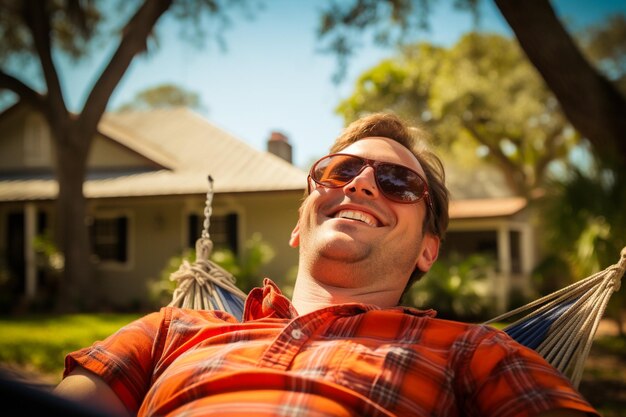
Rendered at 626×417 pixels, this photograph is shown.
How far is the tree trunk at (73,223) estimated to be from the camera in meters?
11.3

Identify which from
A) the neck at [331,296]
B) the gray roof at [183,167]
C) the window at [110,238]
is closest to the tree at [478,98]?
the gray roof at [183,167]

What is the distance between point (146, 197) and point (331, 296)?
11653 mm

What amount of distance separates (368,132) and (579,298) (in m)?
1.05

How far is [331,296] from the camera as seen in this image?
6.46 ft

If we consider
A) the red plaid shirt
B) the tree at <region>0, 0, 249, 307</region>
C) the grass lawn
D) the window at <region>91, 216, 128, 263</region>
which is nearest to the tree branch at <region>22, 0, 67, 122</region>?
the tree at <region>0, 0, 249, 307</region>

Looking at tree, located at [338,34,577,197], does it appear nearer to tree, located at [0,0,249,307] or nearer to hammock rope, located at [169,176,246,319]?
tree, located at [0,0,249,307]

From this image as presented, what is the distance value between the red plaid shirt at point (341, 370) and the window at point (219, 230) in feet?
38.0

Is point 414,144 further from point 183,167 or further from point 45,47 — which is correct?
point 183,167

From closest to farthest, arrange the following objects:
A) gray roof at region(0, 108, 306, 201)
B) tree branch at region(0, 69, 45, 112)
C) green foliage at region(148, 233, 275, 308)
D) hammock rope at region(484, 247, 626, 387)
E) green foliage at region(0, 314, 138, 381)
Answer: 1. hammock rope at region(484, 247, 626, 387)
2. green foliage at region(0, 314, 138, 381)
3. green foliage at region(148, 233, 275, 308)
4. tree branch at region(0, 69, 45, 112)
5. gray roof at region(0, 108, 306, 201)

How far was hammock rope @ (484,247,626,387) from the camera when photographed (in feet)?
6.69

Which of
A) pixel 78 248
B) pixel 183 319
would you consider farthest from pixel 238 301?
pixel 78 248

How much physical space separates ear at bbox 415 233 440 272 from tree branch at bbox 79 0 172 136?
10.3 m

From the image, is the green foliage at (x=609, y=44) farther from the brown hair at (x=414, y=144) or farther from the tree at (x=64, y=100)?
the brown hair at (x=414, y=144)

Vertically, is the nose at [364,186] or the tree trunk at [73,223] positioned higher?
the nose at [364,186]
